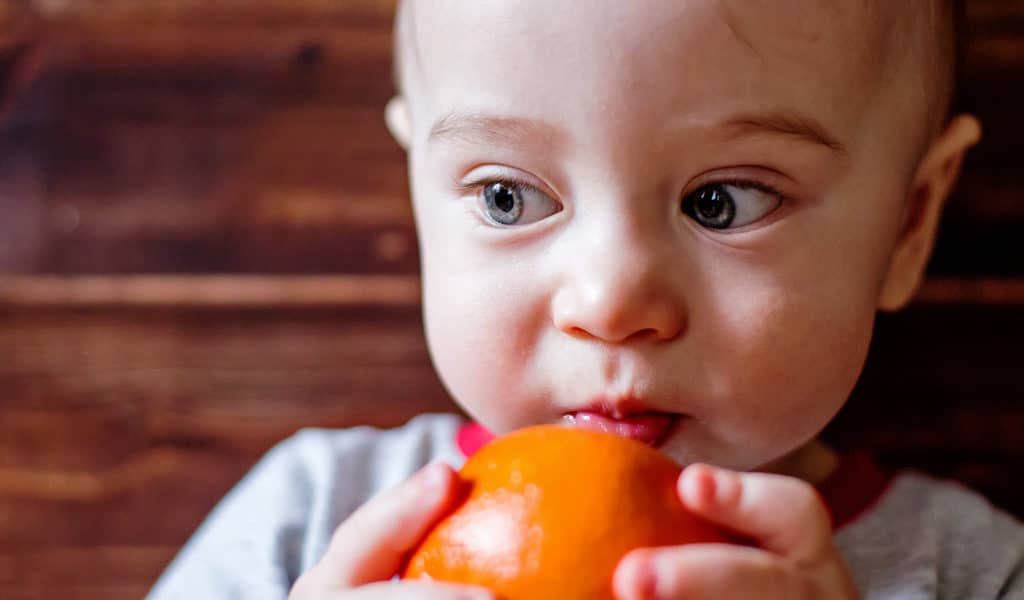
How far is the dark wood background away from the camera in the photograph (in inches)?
44.1

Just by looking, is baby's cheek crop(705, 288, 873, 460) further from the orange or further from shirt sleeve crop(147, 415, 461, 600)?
shirt sleeve crop(147, 415, 461, 600)

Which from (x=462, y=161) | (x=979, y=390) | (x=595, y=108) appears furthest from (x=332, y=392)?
(x=979, y=390)

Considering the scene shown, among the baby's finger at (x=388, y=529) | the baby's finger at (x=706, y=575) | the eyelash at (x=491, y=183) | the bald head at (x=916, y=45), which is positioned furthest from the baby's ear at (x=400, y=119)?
the baby's finger at (x=706, y=575)

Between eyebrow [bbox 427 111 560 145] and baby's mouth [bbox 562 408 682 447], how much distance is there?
195 mm

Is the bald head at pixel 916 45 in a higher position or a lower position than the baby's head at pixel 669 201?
higher

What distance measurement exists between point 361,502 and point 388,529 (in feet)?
1.14

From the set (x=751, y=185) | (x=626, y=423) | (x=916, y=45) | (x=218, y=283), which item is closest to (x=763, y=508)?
(x=626, y=423)

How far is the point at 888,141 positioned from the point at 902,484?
15.1 inches

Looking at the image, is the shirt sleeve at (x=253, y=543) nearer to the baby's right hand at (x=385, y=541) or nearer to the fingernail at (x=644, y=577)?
the baby's right hand at (x=385, y=541)

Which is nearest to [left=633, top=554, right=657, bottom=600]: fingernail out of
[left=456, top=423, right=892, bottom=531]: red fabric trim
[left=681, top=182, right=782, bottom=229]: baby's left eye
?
[left=681, top=182, right=782, bottom=229]: baby's left eye

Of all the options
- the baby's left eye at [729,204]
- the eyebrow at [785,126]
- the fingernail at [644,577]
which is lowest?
the fingernail at [644,577]

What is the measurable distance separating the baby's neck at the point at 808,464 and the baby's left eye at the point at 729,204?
294mm

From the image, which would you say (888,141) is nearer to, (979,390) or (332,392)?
(979,390)

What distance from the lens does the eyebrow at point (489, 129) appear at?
73 centimetres
